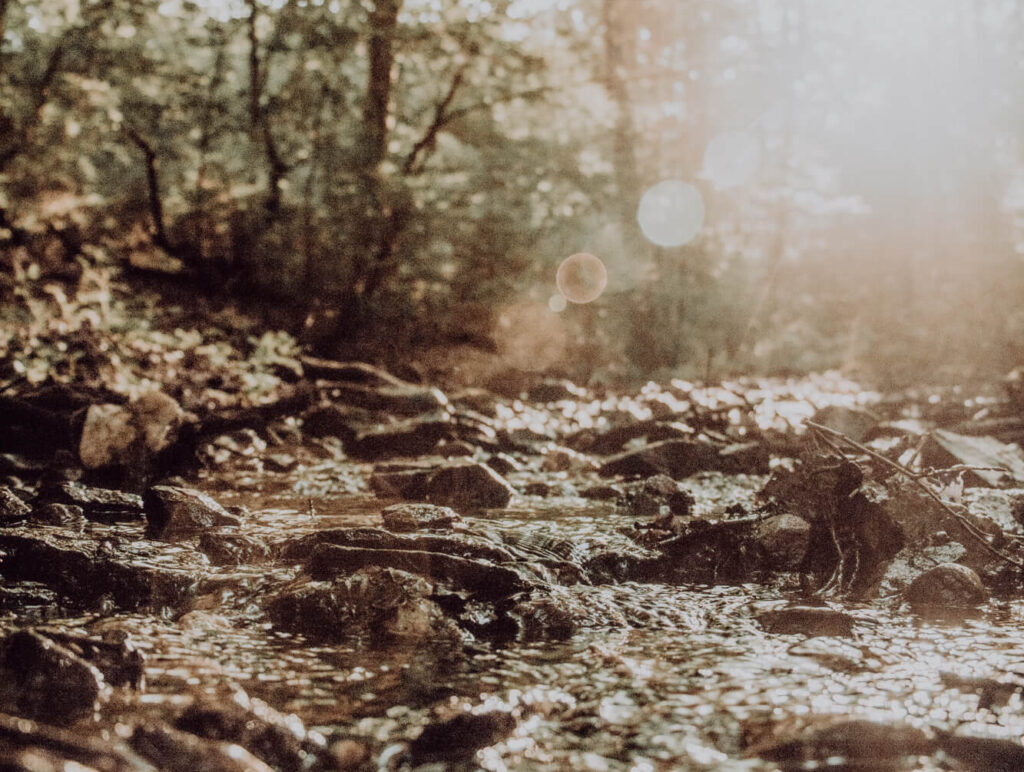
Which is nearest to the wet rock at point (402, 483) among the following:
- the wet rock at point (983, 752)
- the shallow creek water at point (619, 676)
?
the shallow creek water at point (619, 676)

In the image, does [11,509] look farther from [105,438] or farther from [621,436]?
[621,436]

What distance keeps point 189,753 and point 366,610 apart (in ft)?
6.12

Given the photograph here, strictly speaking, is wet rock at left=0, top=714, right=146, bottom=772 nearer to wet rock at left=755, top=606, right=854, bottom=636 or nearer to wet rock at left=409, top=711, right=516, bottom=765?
wet rock at left=409, top=711, right=516, bottom=765

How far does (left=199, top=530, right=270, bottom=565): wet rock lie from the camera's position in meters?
5.61

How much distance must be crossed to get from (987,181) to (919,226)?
2276mm

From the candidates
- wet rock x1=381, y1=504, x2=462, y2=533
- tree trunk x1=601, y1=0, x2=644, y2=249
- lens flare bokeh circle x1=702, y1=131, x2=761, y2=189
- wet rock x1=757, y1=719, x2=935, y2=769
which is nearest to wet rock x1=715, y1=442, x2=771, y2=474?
wet rock x1=381, y1=504, x2=462, y2=533

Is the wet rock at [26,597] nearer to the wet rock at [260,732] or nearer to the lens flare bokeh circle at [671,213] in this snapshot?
the wet rock at [260,732]

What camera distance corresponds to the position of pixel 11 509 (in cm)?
664

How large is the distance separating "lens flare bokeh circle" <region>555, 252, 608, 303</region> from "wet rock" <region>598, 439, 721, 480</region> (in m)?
9.02

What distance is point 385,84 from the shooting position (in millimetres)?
16672

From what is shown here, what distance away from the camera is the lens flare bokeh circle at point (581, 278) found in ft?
63.3

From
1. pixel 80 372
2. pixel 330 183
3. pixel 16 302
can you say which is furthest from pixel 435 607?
pixel 330 183

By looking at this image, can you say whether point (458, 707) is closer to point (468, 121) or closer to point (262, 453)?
point (262, 453)

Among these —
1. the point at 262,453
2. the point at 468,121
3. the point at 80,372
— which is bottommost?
the point at 262,453
